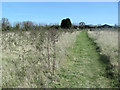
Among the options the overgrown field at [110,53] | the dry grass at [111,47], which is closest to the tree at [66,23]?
the dry grass at [111,47]

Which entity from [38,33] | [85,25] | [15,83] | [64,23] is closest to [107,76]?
[15,83]

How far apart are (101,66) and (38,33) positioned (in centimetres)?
782

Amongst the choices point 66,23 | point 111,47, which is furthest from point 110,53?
point 66,23

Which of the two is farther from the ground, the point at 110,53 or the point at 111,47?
the point at 111,47

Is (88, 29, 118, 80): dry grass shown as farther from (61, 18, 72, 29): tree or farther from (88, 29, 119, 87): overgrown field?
(61, 18, 72, 29): tree

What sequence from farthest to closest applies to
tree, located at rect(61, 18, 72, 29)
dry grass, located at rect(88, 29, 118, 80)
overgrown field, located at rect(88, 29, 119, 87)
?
tree, located at rect(61, 18, 72, 29), dry grass, located at rect(88, 29, 118, 80), overgrown field, located at rect(88, 29, 119, 87)

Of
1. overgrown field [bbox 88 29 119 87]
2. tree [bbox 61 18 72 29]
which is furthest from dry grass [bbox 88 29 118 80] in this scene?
tree [bbox 61 18 72 29]

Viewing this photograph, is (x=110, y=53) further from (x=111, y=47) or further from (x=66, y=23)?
(x=66, y=23)

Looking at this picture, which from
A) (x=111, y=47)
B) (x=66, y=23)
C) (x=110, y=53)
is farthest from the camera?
(x=66, y=23)

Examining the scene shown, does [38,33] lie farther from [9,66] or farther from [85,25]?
[85,25]

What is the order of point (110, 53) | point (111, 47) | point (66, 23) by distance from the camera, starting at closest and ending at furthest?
point (110, 53)
point (111, 47)
point (66, 23)

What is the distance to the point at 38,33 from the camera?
13.0m

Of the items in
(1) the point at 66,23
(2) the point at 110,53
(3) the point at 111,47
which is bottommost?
(2) the point at 110,53

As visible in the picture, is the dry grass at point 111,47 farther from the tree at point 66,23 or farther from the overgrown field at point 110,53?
the tree at point 66,23
